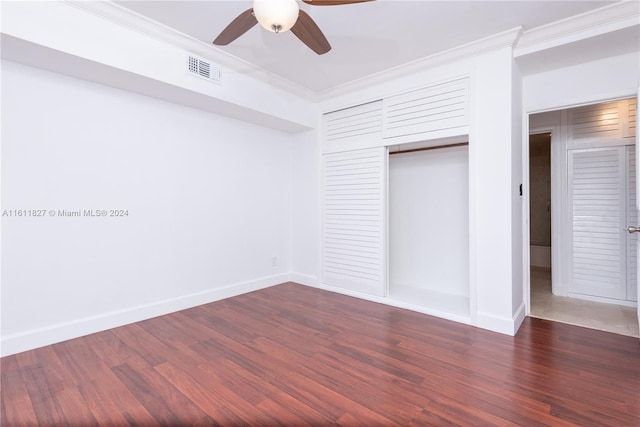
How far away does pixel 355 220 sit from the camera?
3.93 m

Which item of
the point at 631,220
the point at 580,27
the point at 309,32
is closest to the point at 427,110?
the point at 580,27

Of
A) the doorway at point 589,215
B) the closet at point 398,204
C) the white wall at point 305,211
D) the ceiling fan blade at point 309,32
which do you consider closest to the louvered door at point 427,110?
the closet at point 398,204

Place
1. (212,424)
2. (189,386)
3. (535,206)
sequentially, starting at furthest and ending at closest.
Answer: (535,206) → (189,386) → (212,424)

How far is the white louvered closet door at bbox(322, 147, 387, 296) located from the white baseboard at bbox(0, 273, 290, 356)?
3.98ft

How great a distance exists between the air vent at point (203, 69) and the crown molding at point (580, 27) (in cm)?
285

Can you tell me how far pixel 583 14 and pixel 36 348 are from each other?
5.06m

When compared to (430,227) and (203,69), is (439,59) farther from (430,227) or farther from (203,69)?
(203,69)

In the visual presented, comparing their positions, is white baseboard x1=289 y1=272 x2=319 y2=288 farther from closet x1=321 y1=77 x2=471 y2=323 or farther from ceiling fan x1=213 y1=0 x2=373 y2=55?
ceiling fan x1=213 y1=0 x2=373 y2=55

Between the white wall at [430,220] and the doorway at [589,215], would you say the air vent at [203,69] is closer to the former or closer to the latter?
the white wall at [430,220]

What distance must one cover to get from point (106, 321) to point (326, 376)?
215cm

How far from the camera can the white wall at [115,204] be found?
2.45 m

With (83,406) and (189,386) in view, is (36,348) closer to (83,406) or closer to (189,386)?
(83,406)

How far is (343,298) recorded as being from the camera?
383 cm

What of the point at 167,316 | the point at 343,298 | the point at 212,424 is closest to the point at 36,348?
the point at 167,316
